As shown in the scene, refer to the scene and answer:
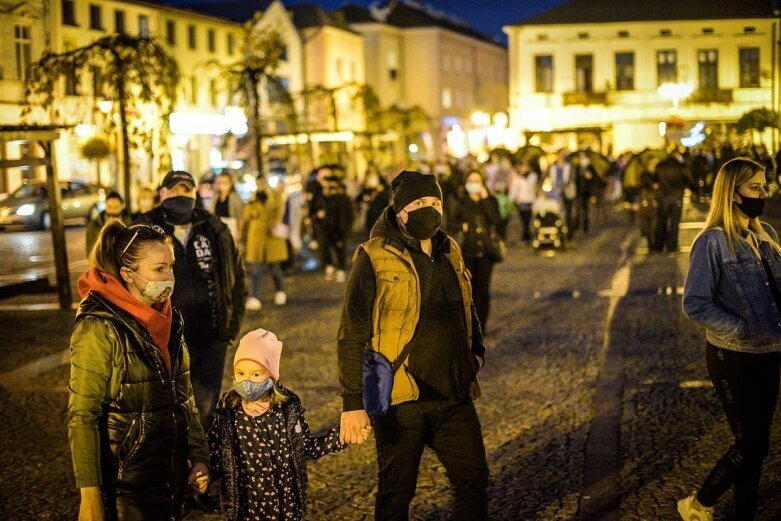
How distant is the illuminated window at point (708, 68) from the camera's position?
5741 cm

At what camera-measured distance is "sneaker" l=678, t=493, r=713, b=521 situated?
520 centimetres

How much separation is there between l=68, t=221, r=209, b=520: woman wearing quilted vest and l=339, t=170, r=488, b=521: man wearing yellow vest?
77 cm

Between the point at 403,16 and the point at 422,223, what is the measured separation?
8135 cm

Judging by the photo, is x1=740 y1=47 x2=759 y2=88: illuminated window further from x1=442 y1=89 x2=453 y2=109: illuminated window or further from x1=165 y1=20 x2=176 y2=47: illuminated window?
x1=442 y1=89 x2=453 y2=109: illuminated window

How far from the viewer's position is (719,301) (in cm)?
500

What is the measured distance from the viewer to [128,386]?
3.84 m

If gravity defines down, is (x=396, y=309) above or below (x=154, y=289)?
below

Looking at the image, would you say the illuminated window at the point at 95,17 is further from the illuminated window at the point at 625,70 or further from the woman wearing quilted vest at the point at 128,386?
the woman wearing quilted vest at the point at 128,386

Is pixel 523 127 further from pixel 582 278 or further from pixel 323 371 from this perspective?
pixel 323 371

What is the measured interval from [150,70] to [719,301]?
11.3m

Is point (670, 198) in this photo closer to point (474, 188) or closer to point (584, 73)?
point (474, 188)

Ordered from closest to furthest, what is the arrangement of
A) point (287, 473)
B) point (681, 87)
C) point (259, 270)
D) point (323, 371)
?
point (287, 473)
point (323, 371)
point (259, 270)
point (681, 87)

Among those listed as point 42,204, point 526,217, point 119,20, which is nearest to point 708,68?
point 119,20

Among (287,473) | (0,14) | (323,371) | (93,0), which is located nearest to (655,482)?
(287,473)
